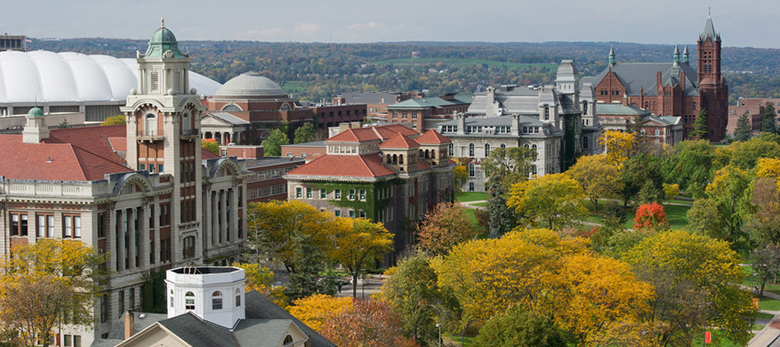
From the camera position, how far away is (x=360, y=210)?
115 meters

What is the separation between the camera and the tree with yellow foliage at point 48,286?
233 feet

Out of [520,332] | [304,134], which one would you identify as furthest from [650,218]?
[304,134]

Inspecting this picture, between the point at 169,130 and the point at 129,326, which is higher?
the point at 169,130

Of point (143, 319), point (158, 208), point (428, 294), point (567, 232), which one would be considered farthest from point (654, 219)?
point (143, 319)

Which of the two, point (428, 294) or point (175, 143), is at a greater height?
point (175, 143)

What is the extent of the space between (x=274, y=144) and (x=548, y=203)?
5265cm

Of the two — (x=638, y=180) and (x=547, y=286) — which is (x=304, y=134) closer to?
(x=638, y=180)

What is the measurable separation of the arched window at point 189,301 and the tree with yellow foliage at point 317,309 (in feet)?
46.8

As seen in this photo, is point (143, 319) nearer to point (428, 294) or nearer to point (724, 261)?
point (428, 294)

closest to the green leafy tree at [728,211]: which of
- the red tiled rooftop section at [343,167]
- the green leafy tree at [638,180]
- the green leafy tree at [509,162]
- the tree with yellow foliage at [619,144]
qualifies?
the green leafy tree at [638,180]

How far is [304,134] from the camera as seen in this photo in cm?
18400

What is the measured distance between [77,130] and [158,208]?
9.73 m

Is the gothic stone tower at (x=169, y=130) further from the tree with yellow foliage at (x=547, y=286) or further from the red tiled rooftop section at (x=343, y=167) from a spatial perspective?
the red tiled rooftop section at (x=343, y=167)

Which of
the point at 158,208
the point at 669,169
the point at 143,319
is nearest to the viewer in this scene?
the point at 143,319
